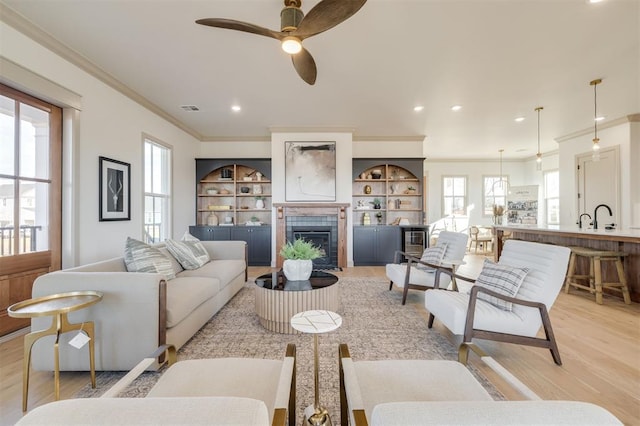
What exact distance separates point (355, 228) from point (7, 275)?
494 cm

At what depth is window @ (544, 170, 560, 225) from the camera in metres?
8.12

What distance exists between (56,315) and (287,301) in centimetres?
156

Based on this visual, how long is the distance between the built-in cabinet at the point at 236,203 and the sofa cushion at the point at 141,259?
127 inches

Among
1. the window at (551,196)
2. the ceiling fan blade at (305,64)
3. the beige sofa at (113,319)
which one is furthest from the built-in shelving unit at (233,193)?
the window at (551,196)

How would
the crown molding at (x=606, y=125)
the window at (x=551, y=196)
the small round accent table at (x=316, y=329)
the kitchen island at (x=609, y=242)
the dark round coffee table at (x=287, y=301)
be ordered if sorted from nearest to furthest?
the small round accent table at (x=316, y=329) < the dark round coffee table at (x=287, y=301) < the kitchen island at (x=609, y=242) < the crown molding at (x=606, y=125) < the window at (x=551, y=196)

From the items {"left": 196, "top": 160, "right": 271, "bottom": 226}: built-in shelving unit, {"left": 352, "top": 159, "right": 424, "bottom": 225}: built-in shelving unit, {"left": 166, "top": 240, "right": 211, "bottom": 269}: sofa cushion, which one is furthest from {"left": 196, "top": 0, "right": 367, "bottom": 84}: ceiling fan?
{"left": 352, "top": 159, "right": 424, "bottom": 225}: built-in shelving unit

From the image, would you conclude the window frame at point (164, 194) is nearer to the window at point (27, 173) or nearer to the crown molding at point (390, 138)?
the window at point (27, 173)

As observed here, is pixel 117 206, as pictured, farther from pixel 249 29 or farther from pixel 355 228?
pixel 355 228

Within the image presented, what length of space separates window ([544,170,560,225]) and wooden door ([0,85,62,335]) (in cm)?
1087

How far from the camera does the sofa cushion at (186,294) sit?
7.16 feet

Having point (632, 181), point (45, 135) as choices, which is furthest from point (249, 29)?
point (632, 181)

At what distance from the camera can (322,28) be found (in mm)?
2105

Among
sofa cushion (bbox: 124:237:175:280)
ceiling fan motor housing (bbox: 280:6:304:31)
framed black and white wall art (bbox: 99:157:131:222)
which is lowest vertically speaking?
sofa cushion (bbox: 124:237:175:280)

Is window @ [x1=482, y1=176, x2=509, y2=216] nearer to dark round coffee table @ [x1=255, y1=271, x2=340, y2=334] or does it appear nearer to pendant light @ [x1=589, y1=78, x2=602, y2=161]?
pendant light @ [x1=589, y1=78, x2=602, y2=161]
